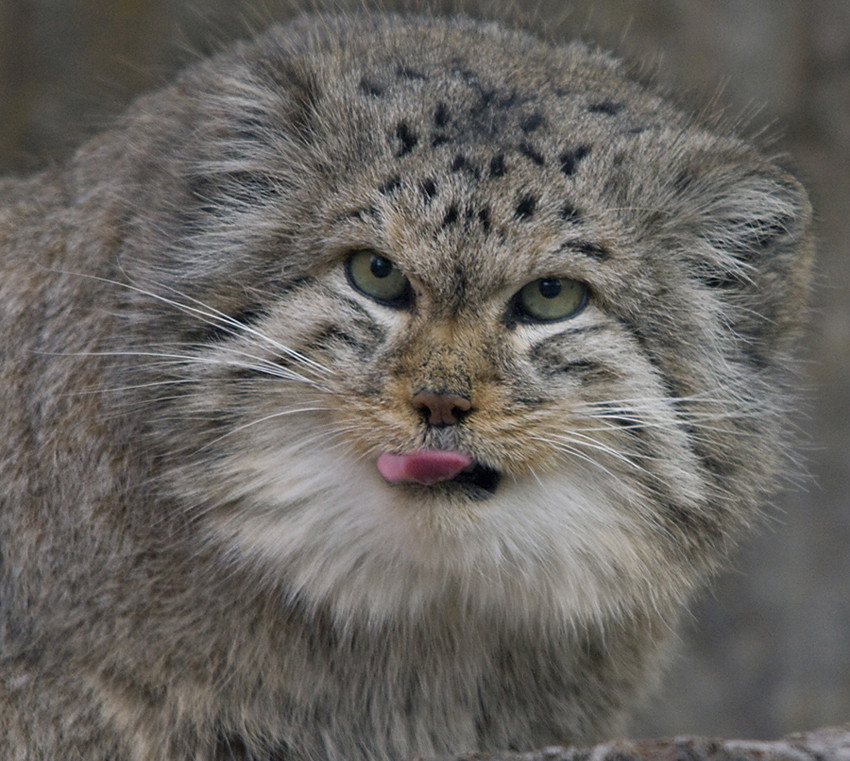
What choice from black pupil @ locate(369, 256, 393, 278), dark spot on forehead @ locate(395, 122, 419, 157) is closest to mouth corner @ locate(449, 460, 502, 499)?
black pupil @ locate(369, 256, 393, 278)

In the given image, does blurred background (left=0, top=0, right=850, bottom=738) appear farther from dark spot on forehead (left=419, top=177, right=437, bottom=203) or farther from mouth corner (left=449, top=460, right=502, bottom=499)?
mouth corner (left=449, top=460, right=502, bottom=499)

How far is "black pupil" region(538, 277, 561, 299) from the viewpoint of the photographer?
381 centimetres

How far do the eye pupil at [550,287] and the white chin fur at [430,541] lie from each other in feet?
1.90

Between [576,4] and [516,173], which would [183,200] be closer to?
[516,173]

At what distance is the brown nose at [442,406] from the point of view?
349 centimetres

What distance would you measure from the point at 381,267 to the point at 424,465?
68cm

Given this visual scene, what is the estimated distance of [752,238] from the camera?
4289mm

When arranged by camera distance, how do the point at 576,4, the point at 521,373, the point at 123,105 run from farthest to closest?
the point at 576,4, the point at 123,105, the point at 521,373

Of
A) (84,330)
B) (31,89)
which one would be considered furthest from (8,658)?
(31,89)

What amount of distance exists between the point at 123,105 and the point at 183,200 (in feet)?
4.36

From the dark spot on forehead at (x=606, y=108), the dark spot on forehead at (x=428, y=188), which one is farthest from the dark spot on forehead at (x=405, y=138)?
the dark spot on forehead at (x=606, y=108)

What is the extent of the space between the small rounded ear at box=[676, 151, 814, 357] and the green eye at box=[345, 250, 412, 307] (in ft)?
3.53

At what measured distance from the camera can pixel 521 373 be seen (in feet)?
12.0

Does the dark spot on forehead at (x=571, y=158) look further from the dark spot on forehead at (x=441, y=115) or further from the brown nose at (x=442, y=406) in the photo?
the brown nose at (x=442, y=406)
